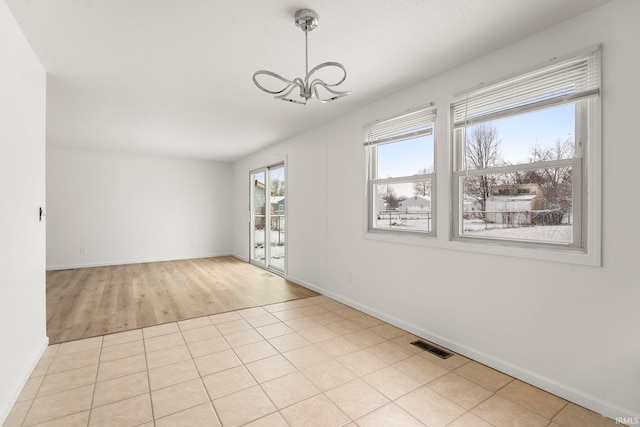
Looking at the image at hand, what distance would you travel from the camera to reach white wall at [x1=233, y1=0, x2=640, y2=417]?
1806mm

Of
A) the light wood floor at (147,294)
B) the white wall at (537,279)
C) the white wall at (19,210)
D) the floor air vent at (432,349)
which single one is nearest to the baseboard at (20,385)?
the white wall at (19,210)

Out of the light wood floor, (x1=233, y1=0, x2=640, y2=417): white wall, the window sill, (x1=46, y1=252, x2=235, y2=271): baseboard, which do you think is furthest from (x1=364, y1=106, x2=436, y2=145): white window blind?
(x1=46, y1=252, x2=235, y2=271): baseboard

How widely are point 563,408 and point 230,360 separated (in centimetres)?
236

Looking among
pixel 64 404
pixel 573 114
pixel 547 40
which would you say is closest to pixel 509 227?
pixel 573 114

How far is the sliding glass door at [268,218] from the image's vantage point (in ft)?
19.7

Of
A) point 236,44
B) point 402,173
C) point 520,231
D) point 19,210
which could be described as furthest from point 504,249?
point 19,210

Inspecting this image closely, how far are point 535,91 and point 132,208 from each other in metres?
7.43

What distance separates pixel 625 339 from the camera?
5.92ft

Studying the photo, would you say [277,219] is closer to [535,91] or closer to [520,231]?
[520,231]

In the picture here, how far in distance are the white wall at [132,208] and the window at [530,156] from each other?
645 cm

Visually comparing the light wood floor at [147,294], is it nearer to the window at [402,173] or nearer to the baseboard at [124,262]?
the baseboard at [124,262]

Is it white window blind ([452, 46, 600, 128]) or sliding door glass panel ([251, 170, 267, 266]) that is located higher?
white window blind ([452, 46, 600, 128])

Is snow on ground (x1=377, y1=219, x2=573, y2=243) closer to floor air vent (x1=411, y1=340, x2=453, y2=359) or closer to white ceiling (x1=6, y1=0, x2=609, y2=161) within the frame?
floor air vent (x1=411, y1=340, x2=453, y2=359)

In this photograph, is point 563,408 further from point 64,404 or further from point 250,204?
point 250,204
